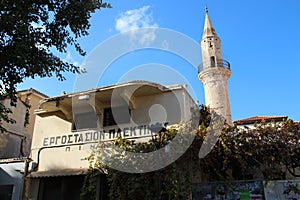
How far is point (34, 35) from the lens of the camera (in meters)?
7.83

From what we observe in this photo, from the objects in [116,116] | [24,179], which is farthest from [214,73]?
[24,179]

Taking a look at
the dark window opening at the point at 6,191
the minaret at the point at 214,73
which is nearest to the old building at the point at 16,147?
the dark window opening at the point at 6,191

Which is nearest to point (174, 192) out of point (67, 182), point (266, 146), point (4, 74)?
point (266, 146)

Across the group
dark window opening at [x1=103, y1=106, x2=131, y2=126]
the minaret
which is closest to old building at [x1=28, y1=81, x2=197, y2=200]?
dark window opening at [x1=103, y1=106, x2=131, y2=126]

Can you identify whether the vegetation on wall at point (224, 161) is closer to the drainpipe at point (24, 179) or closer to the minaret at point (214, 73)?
the drainpipe at point (24, 179)

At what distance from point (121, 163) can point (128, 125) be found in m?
2.13

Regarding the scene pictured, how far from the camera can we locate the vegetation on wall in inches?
374

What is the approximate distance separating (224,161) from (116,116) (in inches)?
202

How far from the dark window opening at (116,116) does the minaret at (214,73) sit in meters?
14.8

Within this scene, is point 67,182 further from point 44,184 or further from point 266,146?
point 266,146

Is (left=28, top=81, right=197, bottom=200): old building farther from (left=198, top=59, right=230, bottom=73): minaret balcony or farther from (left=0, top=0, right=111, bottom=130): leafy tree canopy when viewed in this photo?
(left=198, top=59, right=230, bottom=73): minaret balcony

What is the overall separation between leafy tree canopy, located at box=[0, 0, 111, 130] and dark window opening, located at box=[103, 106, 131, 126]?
149 inches

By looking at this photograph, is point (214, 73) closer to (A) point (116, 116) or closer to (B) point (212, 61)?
(B) point (212, 61)

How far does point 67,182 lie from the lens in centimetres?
1210
